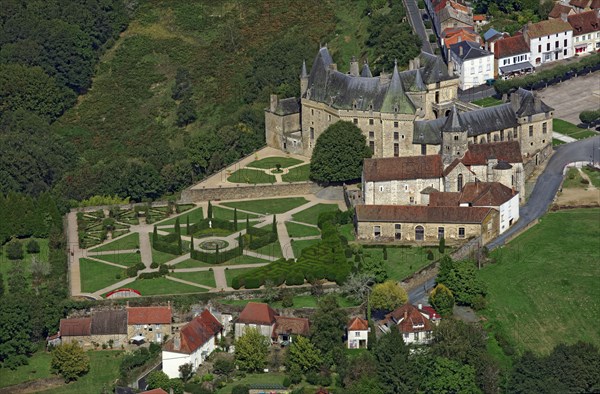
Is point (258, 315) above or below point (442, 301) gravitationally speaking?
below

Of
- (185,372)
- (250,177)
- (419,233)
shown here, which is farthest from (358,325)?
(250,177)

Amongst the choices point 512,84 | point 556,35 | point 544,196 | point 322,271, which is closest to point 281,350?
point 322,271

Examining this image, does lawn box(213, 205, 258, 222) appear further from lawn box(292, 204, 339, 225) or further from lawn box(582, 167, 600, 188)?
lawn box(582, 167, 600, 188)

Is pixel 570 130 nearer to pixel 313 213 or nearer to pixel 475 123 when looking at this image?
pixel 475 123

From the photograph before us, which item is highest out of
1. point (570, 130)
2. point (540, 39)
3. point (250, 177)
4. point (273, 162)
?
point (540, 39)

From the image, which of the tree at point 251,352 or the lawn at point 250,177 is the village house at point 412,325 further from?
the lawn at point 250,177

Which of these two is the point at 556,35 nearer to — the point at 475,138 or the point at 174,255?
the point at 475,138

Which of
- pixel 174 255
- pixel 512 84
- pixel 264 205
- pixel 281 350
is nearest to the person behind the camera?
pixel 281 350
